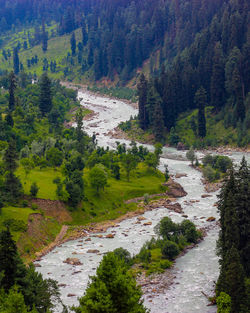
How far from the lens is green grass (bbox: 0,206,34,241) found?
266 feet

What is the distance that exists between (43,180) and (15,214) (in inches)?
832

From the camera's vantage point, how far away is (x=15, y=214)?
85.0m

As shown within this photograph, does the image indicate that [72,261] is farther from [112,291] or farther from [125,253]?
[112,291]

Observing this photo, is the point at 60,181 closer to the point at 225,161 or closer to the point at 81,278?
the point at 81,278

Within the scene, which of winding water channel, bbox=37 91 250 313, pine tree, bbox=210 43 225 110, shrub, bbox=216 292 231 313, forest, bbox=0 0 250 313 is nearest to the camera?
forest, bbox=0 0 250 313

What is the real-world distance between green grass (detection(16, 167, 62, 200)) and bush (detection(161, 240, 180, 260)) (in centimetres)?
3074

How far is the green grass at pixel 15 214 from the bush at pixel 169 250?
89.5 ft

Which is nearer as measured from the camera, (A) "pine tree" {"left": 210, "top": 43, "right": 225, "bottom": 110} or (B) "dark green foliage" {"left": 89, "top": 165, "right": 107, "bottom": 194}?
(B) "dark green foliage" {"left": 89, "top": 165, "right": 107, "bottom": 194}

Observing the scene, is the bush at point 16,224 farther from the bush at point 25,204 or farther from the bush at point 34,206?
the bush at point 34,206

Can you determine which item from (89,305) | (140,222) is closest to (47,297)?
(89,305)

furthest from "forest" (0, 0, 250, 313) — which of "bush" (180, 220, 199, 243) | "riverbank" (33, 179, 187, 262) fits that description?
"riverbank" (33, 179, 187, 262)

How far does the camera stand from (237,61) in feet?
569

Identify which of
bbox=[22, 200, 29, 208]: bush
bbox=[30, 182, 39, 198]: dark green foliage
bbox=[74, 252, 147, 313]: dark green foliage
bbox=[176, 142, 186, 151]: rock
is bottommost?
bbox=[176, 142, 186, 151]: rock

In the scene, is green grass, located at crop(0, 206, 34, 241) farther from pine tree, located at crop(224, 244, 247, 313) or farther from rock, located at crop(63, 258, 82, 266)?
pine tree, located at crop(224, 244, 247, 313)
